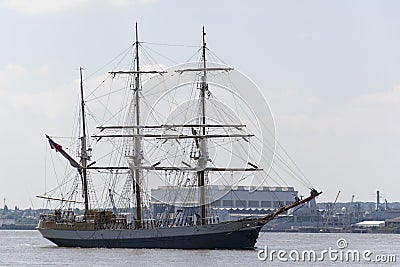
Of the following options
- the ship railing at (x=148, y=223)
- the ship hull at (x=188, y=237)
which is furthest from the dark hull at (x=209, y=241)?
the ship railing at (x=148, y=223)

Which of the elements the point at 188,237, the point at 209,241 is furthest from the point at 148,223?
the point at 209,241

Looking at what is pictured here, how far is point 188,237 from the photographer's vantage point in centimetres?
10469

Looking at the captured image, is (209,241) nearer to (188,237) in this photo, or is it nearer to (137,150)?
(188,237)

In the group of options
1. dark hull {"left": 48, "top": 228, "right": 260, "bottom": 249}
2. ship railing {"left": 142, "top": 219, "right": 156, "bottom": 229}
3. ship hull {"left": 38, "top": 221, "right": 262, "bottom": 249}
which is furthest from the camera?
ship railing {"left": 142, "top": 219, "right": 156, "bottom": 229}

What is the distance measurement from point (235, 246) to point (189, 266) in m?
20.8

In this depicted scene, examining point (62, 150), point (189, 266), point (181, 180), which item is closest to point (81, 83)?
point (62, 150)

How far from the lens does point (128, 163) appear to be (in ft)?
374

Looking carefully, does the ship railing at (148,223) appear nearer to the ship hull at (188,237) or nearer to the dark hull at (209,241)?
the ship hull at (188,237)

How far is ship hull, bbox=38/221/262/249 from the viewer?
341ft

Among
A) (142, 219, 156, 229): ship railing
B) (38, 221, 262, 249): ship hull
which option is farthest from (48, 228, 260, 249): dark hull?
(142, 219, 156, 229): ship railing

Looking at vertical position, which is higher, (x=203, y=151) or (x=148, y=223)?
(x=203, y=151)

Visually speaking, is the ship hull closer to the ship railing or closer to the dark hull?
the dark hull

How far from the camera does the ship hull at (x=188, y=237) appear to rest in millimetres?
104062

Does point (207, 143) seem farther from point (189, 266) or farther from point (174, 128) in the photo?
point (189, 266)
